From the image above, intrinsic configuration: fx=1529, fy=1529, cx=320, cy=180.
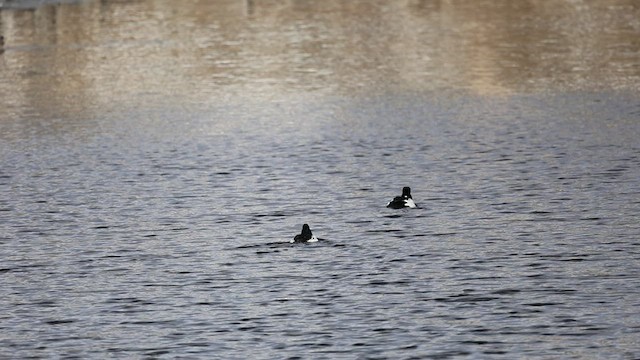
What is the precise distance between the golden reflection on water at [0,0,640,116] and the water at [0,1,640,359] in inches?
20.8

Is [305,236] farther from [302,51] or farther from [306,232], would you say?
[302,51]

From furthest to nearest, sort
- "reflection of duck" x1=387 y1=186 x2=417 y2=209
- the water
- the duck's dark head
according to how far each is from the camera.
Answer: "reflection of duck" x1=387 y1=186 x2=417 y2=209
the duck's dark head
the water

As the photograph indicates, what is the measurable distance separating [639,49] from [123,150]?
51.5 meters

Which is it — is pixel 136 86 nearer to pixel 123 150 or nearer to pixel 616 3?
pixel 123 150

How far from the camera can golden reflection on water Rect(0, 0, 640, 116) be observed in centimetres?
9219

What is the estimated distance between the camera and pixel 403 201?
50688 millimetres

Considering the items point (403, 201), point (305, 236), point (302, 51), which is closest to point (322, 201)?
point (403, 201)

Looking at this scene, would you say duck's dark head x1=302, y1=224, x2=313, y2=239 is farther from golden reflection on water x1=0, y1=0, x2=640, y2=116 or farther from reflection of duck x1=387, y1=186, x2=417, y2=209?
golden reflection on water x1=0, y1=0, x2=640, y2=116

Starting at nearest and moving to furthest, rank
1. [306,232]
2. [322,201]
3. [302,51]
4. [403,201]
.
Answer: [306,232] → [403,201] → [322,201] → [302,51]

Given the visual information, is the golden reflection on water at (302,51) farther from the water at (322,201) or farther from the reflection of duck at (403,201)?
the reflection of duck at (403,201)

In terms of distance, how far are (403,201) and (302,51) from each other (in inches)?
2700

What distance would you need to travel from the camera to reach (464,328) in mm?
35031

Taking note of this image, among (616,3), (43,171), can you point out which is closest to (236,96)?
(43,171)

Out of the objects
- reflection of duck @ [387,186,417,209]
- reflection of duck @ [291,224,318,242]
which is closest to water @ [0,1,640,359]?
reflection of duck @ [291,224,318,242]
